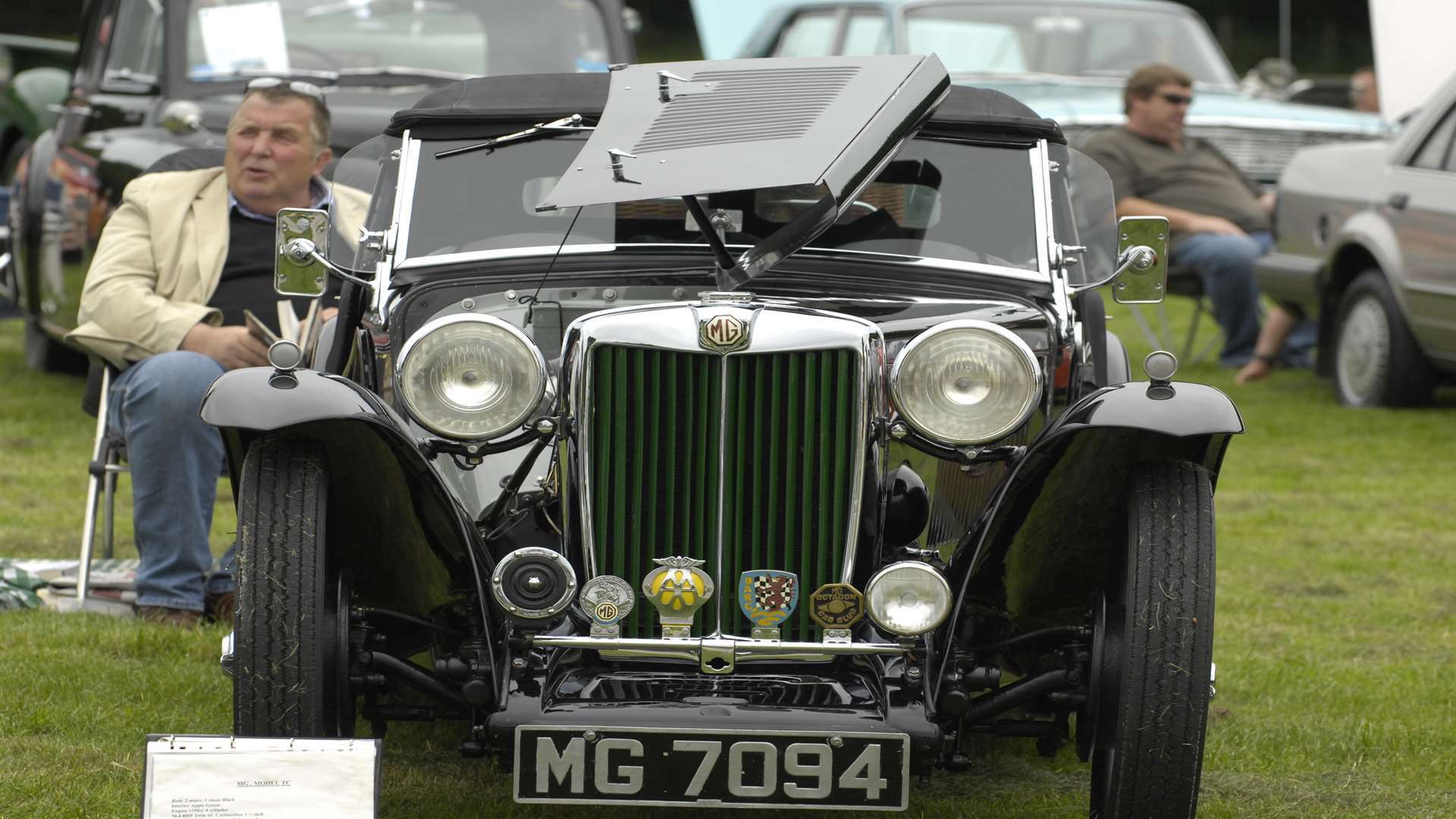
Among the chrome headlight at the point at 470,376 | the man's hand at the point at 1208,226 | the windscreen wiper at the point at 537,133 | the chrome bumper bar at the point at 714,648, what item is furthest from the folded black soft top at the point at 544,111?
the man's hand at the point at 1208,226

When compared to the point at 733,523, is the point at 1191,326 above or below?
below

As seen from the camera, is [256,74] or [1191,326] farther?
[1191,326]

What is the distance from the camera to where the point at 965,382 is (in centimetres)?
377

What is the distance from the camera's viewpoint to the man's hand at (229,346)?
207 inches

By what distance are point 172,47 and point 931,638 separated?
20.1 feet

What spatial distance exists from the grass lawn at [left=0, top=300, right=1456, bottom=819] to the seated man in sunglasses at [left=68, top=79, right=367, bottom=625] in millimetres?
255

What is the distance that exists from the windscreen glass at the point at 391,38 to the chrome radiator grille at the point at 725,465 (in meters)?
5.06

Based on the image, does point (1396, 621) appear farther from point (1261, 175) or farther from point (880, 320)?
point (1261, 175)

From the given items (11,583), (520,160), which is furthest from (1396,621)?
(11,583)

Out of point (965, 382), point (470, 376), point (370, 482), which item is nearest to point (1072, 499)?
point (965, 382)

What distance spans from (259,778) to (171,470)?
7.03ft

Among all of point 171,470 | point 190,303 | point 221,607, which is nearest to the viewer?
point 171,470

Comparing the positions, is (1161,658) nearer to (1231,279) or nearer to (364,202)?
(364,202)

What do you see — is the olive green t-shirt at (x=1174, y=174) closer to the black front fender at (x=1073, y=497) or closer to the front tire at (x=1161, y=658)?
the black front fender at (x=1073, y=497)
